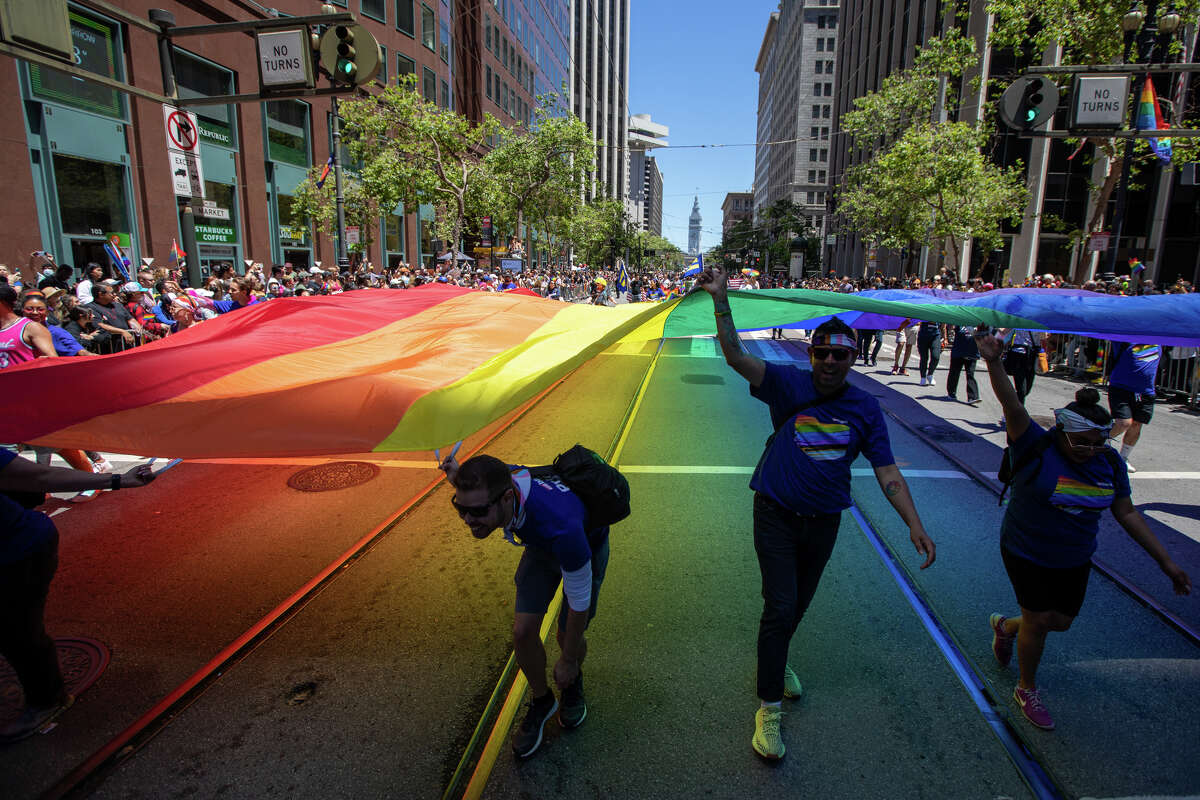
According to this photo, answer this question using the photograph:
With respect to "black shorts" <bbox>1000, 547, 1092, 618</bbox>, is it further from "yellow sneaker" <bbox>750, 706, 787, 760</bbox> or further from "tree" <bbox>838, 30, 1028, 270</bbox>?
"tree" <bbox>838, 30, 1028, 270</bbox>

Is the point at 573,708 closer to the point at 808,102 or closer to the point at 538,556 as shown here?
the point at 538,556

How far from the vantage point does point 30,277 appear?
1581cm

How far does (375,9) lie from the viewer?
111 feet

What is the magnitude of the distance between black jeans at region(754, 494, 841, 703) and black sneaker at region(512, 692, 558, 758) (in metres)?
1.12

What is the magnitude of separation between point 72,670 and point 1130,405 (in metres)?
10.2

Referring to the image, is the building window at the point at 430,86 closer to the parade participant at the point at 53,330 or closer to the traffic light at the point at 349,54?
the traffic light at the point at 349,54

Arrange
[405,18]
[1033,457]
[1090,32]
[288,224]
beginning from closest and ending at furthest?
[1033,457] → [1090,32] → [288,224] → [405,18]

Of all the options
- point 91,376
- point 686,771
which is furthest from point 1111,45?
point 91,376

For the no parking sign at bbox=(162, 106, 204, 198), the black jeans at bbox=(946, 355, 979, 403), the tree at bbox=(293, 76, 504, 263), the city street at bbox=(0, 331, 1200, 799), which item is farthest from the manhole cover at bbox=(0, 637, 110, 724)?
the tree at bbox=(293, 76, 504, 263)

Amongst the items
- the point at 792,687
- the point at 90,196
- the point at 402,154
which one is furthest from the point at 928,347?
the point at 90,196

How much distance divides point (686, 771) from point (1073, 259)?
41242 millimetres

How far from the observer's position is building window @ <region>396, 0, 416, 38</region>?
3594cm

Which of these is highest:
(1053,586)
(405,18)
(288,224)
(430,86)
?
(405,18)

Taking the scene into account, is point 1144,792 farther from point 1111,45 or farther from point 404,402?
point 1111,45
